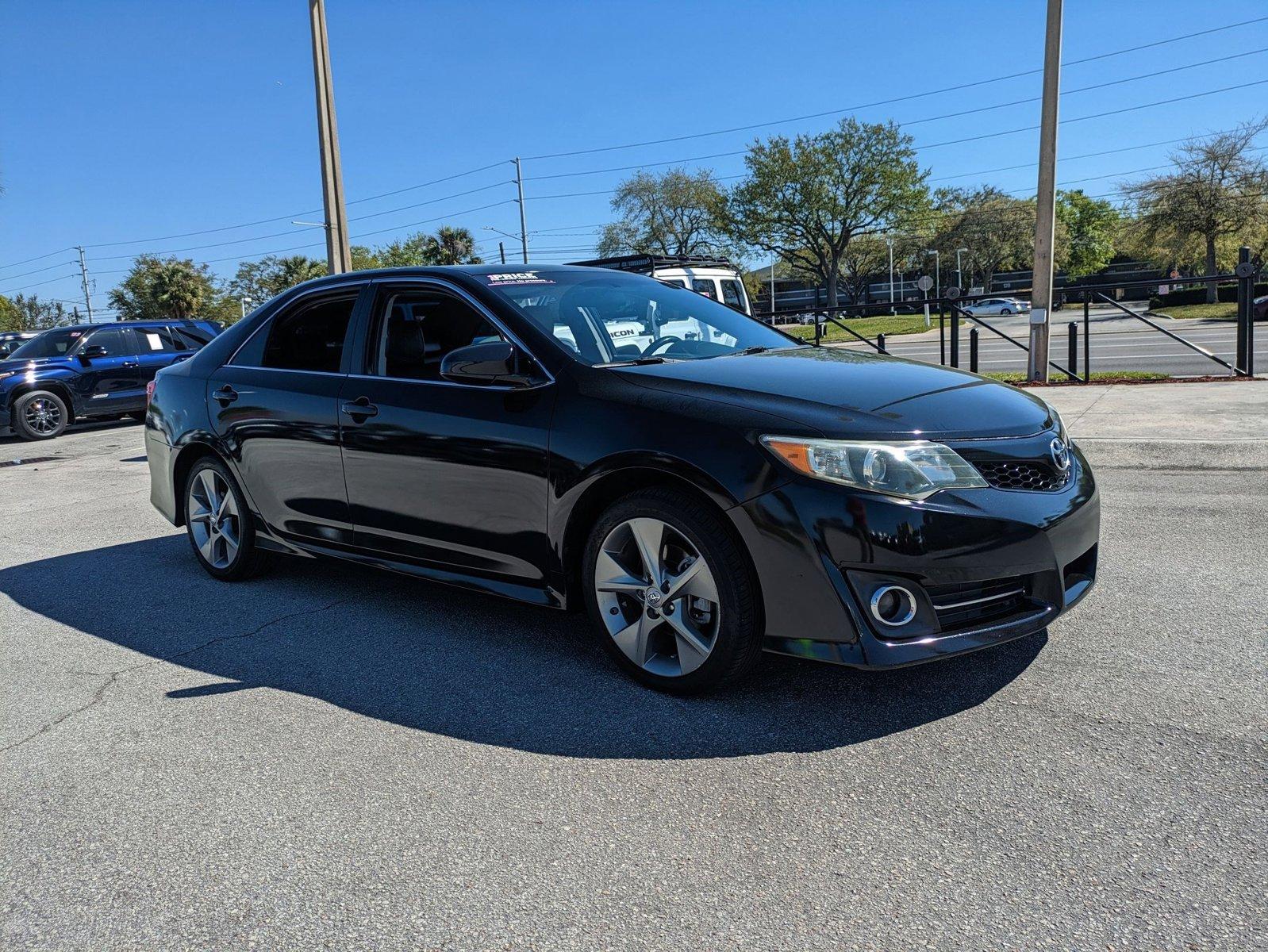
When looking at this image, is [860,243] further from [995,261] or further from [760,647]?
[760,647]

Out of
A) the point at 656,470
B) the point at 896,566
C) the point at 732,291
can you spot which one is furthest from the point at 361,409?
the point at 732,291

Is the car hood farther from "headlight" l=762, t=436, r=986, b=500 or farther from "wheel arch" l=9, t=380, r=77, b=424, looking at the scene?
"wheel arch" l=9, t=380, r=77, b=424

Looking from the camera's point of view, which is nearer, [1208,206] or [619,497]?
[619,497]

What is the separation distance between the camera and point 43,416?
15.5 m

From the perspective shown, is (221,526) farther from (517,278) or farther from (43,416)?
(43,416)

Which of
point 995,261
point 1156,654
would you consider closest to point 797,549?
point 1156,654

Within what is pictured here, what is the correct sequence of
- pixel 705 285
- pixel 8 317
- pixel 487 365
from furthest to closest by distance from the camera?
1. pixel 8 317
2. pixel 705 285
3. pixel 487 365

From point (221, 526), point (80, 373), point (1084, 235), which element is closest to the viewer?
point (221, 526)

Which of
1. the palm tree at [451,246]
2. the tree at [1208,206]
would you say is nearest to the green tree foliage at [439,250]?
the palm tree at [451,246]

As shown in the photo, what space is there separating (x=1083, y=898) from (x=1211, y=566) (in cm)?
320

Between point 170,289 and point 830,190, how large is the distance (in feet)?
150

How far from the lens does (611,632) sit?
3.67 metres

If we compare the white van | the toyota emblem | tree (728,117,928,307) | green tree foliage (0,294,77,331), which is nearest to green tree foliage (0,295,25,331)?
green tree foliage (0,294,77,331)

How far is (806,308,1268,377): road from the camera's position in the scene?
16719mm
